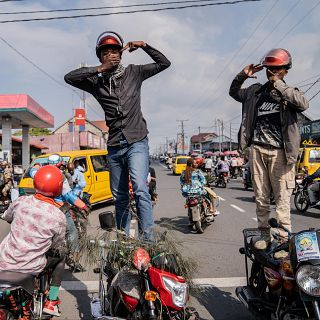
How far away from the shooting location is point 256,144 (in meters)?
3.92

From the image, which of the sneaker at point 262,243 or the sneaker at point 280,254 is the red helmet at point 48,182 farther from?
the sneaker at point 280,254

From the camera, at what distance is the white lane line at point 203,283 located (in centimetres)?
469

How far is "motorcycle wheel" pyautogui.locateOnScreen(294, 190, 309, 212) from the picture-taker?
11.5 m

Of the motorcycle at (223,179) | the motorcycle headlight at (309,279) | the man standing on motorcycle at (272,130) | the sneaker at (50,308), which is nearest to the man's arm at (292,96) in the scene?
the man standing on motorcycle at (272,130)

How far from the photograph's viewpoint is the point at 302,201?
38.2 ft

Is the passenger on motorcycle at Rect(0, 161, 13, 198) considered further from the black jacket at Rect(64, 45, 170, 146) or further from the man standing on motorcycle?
the man standing on motorcycle

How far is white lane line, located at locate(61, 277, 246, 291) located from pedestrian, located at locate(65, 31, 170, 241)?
56.5 inches

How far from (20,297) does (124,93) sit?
188 cm

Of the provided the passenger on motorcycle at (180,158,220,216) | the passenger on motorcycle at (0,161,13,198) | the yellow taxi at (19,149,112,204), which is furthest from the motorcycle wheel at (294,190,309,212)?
the passenger on motorcycle at (0,161,13,198)

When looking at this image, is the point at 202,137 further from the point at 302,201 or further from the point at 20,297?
the point at 20,297

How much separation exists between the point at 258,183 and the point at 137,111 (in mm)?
1348

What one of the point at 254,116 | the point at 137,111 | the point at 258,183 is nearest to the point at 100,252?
the point at 137,111

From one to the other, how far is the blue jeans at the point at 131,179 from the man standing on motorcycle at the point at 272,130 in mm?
979

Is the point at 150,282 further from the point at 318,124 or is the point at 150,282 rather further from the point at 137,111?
the point at 318,124
